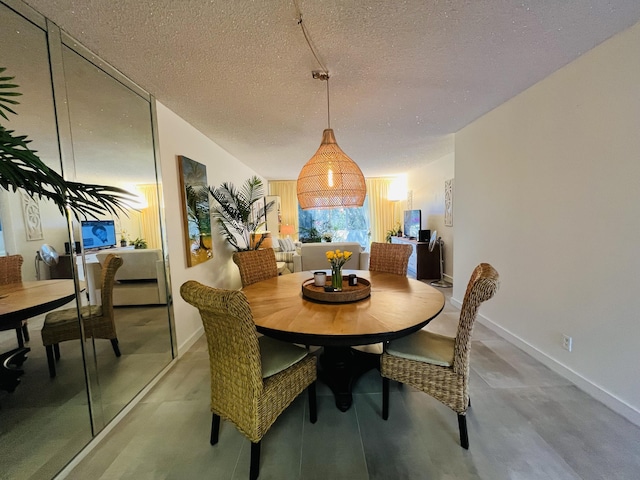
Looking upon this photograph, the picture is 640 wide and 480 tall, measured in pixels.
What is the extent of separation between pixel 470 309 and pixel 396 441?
88 cm

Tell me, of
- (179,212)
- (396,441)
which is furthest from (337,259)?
(179,212)

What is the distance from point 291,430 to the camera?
64.5 inches

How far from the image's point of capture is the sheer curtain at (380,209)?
7.67m

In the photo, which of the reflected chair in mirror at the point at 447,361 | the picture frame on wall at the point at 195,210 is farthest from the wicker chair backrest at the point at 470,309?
the picture frame on wall at the point at 195,210

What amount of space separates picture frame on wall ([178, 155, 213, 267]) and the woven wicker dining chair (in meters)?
1.95

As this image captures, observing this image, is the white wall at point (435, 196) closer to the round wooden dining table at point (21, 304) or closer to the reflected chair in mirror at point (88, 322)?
the reflected chair in mirror at point (88, 322)

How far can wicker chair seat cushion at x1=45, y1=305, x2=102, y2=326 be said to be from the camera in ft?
5.02

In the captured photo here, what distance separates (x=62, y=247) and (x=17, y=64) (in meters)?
0.97

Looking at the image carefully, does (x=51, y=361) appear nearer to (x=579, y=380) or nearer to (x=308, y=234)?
(x=579, y=380)

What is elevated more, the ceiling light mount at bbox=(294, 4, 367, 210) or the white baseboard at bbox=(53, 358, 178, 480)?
the ceiling light mount at bbox=(294, 4, 367, 210)

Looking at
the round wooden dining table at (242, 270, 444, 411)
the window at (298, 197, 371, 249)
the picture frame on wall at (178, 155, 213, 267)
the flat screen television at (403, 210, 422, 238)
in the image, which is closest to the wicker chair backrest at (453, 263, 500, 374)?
the round wooden dining table at (242, 270, 444, 411)

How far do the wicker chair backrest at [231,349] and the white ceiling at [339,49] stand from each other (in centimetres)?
142

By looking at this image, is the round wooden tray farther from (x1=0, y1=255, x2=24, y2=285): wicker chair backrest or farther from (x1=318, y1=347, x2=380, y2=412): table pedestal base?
(x1=0, y1=255, x2=24, y2=285): wicker chair backrest

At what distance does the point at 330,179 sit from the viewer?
1.98 metres
